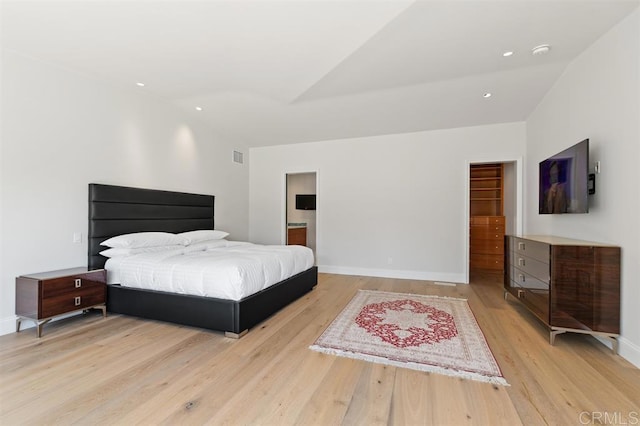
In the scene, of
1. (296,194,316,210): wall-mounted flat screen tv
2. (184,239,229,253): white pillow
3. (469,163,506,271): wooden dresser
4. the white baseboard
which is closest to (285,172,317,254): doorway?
(296,194,316,210): wall-mounted flat screen tv

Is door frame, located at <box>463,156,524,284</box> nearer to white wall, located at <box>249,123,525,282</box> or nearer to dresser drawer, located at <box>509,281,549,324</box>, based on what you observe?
white wall, located at <box>249,123,525,282</box>

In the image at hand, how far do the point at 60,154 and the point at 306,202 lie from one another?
5.43 m

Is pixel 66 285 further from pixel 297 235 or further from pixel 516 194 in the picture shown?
pixel 516 194

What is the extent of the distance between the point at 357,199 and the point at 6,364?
15.6 ft

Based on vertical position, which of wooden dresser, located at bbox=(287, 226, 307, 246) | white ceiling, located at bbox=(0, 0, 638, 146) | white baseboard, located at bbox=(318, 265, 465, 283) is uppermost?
white ceiling, located at bbox=(0, 0, 638, 146)

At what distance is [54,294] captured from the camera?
2693mm

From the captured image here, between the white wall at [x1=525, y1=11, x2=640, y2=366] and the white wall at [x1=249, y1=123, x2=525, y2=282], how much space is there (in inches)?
61.1

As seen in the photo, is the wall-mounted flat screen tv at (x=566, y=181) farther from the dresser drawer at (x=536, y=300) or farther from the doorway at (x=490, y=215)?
the doorway at (x=490, y=215)

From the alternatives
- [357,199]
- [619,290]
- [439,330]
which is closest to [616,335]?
[619,290]

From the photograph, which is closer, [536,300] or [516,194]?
[536,300]

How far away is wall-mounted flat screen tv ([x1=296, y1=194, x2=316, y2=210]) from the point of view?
788 cm

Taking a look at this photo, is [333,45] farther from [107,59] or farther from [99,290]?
[99,290]

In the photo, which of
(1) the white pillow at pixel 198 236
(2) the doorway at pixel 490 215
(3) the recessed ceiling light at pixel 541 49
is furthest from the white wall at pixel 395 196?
(3) the recessed ceiling light at pixel 541 49

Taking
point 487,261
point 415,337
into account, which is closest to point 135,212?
point 415,337
